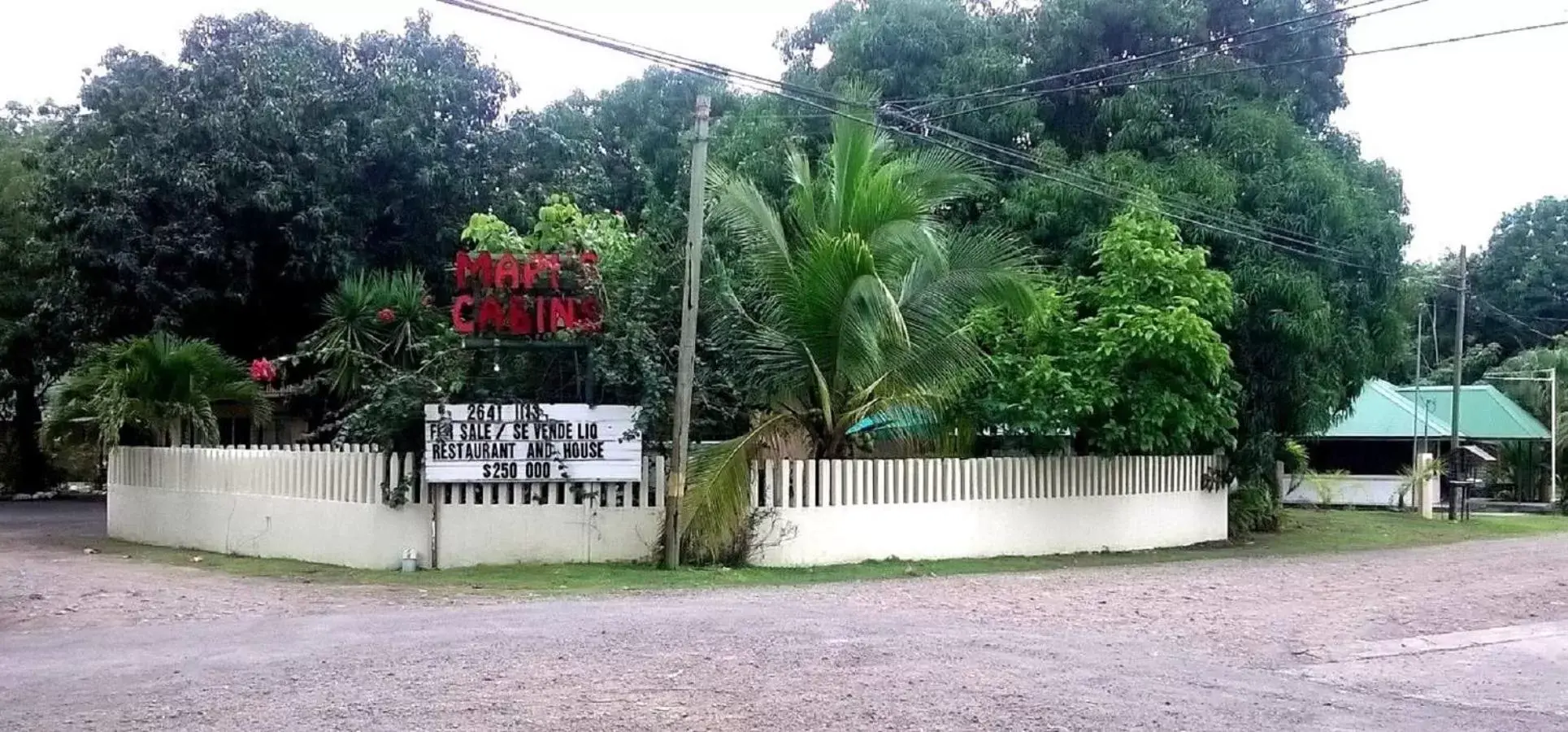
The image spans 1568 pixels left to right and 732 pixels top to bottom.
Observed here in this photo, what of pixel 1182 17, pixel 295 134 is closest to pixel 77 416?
pixel 295 134

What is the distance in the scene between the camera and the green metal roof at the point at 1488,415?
Result: 122 feet

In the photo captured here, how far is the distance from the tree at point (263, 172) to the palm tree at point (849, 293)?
9176mm

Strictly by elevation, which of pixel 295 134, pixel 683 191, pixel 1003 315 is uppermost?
pixel 295 134

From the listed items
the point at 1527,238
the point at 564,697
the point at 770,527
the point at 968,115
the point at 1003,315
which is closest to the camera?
the point at 564,697

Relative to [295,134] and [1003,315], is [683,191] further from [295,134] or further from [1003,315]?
[295,134]

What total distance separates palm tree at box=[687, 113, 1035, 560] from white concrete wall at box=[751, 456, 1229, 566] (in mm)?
583

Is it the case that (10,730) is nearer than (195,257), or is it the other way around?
(10,730)

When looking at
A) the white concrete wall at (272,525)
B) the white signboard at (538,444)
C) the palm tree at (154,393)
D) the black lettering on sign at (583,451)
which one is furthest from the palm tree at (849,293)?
the palm tree at (154,393)

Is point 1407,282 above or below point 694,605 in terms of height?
above

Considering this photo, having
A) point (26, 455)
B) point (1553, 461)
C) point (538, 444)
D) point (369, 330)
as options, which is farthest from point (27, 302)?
point (1553, 461)

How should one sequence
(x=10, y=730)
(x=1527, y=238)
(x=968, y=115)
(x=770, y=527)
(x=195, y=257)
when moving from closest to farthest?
(x=10, y=730) < (x=770, y=527) < (x=968, y=115) < (x=195, y=257) < (x=1527, y=238)

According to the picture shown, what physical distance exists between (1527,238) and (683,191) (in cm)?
4654

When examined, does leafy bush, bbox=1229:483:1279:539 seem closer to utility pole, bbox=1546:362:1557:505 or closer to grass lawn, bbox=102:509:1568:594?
grass lawn, bbox=102:509:1568:594

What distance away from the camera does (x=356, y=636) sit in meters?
9.47
